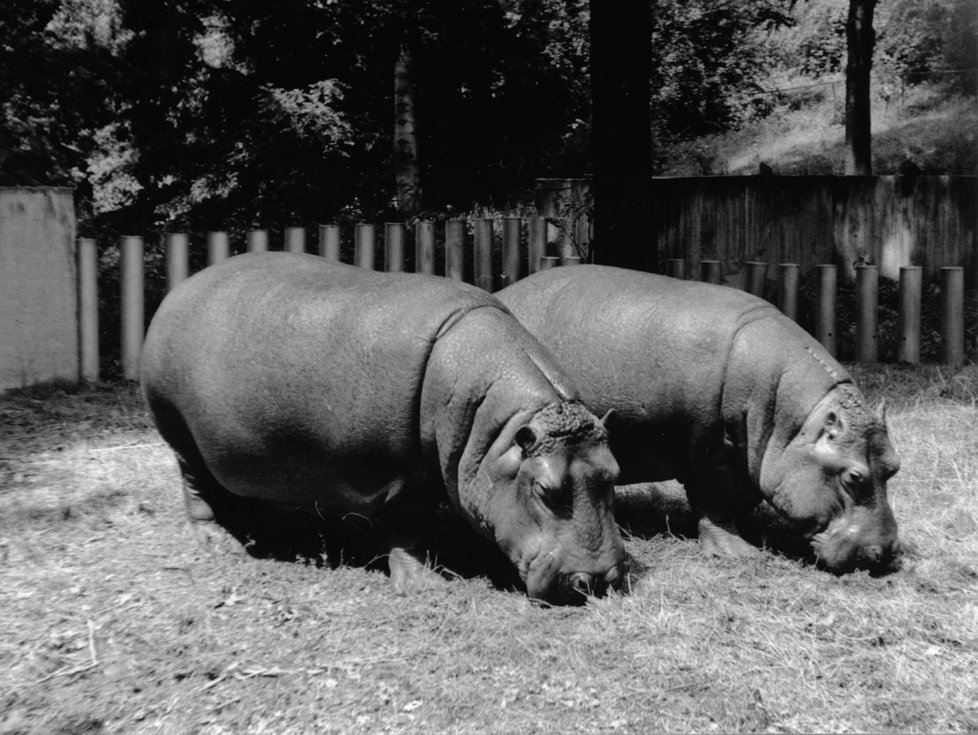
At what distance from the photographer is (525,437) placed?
4891mm

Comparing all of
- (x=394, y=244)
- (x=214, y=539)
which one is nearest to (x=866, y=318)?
(x=394, y=244)

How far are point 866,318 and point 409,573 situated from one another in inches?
221

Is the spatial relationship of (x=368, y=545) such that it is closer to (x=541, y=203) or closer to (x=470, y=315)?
(x=470, y=315)

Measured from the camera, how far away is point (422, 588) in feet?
Answer: 17.2

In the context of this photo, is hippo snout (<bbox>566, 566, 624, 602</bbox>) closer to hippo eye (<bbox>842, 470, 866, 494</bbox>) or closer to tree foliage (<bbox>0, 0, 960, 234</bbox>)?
hippo eye (<bbox>842, 470, 866, 494</bbox>)

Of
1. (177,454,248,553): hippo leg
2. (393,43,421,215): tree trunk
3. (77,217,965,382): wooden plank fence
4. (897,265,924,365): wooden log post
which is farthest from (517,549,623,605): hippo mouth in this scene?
(393,43,421,215): tree trunk

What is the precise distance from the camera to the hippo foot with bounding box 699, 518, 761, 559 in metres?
5.75

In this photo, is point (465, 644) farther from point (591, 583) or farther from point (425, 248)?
point (425, 248)

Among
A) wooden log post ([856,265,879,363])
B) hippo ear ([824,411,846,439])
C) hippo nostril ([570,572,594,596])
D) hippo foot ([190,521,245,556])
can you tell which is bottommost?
hippo foot ([190,521,245,556])

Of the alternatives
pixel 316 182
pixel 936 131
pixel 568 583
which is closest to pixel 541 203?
pixel 316 182

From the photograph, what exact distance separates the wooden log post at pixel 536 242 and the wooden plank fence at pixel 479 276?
0.04 feet

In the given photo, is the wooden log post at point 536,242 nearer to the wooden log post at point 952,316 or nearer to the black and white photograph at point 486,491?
the black and white photograph at point 486,491

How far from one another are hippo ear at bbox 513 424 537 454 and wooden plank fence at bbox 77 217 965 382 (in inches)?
168

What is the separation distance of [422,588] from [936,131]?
57.4ft
